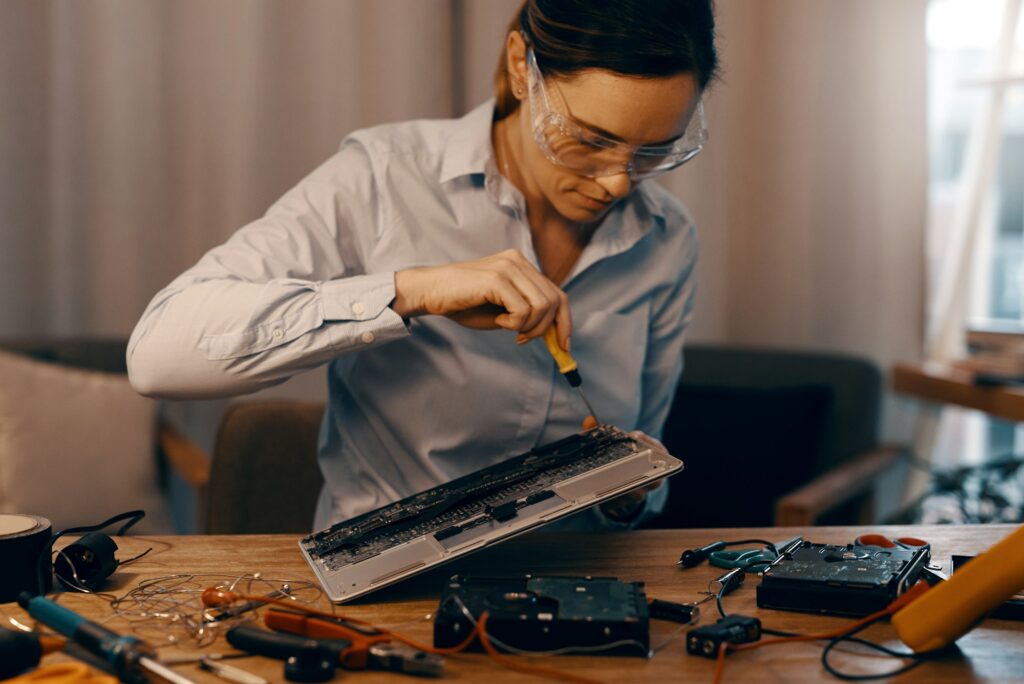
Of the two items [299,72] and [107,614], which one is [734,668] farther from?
[299,72]

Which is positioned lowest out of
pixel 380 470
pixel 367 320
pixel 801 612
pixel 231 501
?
pixel 231 501

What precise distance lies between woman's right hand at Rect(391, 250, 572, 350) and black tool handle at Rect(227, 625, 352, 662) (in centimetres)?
37

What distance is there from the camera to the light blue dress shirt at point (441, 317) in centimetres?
127

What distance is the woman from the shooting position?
1053 millimetres

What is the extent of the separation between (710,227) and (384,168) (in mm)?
1285

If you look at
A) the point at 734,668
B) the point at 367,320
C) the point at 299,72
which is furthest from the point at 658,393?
the point at 299,72

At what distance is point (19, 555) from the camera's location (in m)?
0.89

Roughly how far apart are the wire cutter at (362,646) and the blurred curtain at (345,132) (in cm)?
165

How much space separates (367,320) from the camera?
1.04 m

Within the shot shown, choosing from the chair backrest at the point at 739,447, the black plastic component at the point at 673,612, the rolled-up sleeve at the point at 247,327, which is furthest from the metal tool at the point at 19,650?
the chair backrest at the point at 739,447

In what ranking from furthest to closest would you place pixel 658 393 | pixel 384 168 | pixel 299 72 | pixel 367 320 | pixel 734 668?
pixel 299 72 < pixel 658 393 < pixel 384 168 < pixel 367 320 < pixel 734 668

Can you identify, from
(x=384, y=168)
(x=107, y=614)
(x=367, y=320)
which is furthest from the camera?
(x=384, y=168)

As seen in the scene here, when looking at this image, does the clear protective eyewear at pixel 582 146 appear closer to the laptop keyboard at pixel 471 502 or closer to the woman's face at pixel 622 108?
the woman's face at pixel 622 108

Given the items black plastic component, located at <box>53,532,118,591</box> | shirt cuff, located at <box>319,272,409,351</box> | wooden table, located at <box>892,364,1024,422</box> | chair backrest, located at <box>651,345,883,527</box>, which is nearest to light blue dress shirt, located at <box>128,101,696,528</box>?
shirt cuff, located at <box>319,272,409,351</box>
